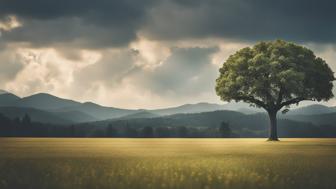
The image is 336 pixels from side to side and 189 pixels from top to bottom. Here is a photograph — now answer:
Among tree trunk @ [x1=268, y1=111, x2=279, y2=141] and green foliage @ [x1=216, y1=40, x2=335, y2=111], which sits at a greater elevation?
green foliage @ [x1=216, y1=40, x2=335, y2=111]

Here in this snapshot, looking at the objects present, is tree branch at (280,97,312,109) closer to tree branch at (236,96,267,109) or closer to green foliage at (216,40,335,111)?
green foliage at (216,40,335,111)

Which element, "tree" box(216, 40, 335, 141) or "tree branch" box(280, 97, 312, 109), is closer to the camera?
"tree" box(216, 40, 335, 141)

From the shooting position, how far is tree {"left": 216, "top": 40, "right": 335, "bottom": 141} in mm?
78250

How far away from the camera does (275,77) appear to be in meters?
78.3

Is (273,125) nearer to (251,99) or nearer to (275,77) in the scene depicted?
(251,99)

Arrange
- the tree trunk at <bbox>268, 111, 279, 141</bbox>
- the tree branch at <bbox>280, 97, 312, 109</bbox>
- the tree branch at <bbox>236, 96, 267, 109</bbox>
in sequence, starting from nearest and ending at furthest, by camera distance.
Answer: the tree branch at <bbox>280, 97, 312, 109</bbox>
the tree branch at <bbox>236, 96, 267, 109</bbox>
the tree trunk at <bbox>268, 111, 279, 141</bbox>

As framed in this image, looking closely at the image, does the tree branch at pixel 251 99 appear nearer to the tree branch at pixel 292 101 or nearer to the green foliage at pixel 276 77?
the green foliage at pixel 276 77

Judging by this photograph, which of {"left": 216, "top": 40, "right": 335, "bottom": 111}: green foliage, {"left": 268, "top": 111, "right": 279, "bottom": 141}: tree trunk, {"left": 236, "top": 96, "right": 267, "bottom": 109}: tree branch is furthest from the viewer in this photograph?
{"left": 268, "top": 111, "right": 279, "bottom": 141}: tree trunk

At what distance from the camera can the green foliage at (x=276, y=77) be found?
7819 cm

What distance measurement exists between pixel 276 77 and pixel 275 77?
0.33 meters

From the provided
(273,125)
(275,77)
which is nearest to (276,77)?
(275,77)

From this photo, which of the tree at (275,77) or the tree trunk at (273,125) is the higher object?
the tree at (275,77)

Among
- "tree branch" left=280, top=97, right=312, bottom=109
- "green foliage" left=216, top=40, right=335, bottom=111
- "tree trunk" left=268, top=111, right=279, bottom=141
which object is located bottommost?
"tree trunk" left=268, top=111, right=279, bottom=141

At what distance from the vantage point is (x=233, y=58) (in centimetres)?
8638
